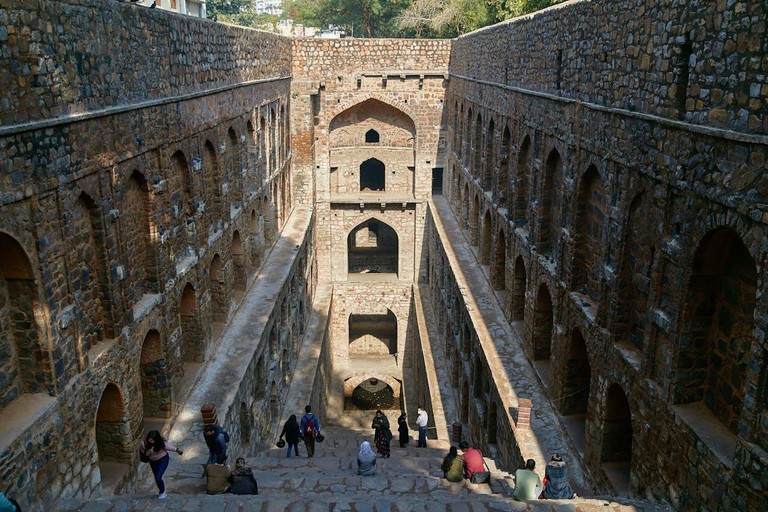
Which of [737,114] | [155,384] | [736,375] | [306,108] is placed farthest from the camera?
[306,108]

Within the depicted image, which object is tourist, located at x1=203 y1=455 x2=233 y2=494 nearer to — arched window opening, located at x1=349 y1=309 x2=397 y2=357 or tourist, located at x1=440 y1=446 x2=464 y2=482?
tourist, located at x1=440 y1=446 x2=464 y2=482

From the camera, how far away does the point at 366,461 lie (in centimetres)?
981

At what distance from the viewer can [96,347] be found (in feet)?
24.4

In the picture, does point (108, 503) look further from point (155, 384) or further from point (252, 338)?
point (252, 338)

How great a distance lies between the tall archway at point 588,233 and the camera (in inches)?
339

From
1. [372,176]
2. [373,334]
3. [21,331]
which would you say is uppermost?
[21,331]

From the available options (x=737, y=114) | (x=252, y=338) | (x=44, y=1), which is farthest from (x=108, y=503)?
(x=737, y=114)

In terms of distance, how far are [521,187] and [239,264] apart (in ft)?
20.0

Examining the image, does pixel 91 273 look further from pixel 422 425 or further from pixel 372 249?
pixel 372 249

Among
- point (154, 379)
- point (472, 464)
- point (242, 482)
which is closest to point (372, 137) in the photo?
point (154, 379)

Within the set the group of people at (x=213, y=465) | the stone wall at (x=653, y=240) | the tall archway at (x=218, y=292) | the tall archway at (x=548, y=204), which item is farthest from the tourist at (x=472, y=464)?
the tall archway at (x=218, y=292)

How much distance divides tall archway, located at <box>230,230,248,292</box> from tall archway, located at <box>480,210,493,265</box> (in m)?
5.58

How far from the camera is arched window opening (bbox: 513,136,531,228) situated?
40.3 ft

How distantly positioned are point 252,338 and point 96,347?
4897 mm
